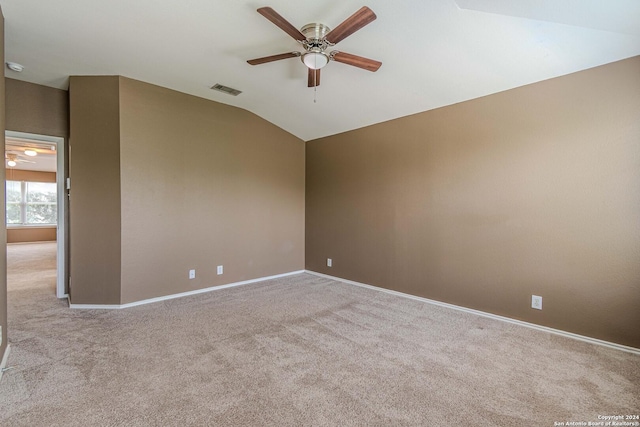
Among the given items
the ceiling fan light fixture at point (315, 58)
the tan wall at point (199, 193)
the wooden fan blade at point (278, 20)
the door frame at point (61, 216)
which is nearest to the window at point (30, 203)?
the door frame at point (61, 216)

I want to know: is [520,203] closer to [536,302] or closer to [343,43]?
[536,302]

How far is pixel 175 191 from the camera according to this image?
3770 millimetres

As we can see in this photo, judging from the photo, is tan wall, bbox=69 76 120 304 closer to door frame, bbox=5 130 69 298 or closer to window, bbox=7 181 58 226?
door frame, bbox=5 130 69 298

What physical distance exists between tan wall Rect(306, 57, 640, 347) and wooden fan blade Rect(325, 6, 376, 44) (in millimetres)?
1946

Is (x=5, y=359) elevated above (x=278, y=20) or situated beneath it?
situated beneath

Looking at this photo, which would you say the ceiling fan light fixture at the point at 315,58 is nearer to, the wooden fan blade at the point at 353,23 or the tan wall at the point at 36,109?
the wooden fan blade at the point at 353,23

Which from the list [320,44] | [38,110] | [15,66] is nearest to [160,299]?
[38,110]

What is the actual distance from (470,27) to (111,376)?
12.3ft

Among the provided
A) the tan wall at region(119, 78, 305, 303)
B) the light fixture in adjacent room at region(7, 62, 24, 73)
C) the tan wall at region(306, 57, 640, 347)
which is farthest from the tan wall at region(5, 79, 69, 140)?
the tan wall at region(306, 57, 640, 347)

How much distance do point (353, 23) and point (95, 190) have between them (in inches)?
132

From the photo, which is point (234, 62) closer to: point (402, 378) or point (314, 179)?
point (314, 179)

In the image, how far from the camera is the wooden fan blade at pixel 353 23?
181 cm

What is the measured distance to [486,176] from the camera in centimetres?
317

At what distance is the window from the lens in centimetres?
888
